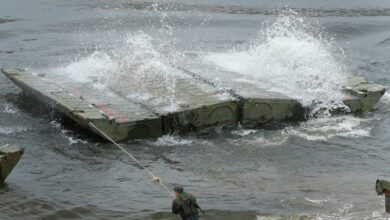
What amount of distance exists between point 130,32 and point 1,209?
69.9ft

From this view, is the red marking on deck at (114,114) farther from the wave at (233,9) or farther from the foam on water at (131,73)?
the wave at (233,9)

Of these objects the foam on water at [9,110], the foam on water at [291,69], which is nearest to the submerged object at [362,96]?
the foam on water at [291,69]

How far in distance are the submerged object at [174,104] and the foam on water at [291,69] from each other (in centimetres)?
59

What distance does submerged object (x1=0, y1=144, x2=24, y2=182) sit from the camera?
12992 millimetres

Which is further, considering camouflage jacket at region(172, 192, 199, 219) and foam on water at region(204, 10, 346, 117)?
foam on water at region(204, 10, 346, 117)

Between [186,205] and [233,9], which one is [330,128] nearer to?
[186,205]

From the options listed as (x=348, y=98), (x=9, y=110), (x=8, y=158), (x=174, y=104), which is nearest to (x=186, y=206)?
(x=8, y=158)

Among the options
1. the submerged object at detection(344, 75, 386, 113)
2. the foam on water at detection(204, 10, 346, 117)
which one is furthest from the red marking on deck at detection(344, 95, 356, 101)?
the foam on water at detection(204, 10, 346, 117)

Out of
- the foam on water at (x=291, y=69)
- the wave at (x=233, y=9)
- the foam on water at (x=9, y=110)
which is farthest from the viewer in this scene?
the wave at (x=233, y=9)

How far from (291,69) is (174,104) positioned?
5.94 m

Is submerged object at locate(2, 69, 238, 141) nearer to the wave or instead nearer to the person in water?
the person in water

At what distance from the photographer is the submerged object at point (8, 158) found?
512 inches

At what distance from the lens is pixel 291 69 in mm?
21297

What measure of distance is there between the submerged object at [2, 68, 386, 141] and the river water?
13.8 inches
